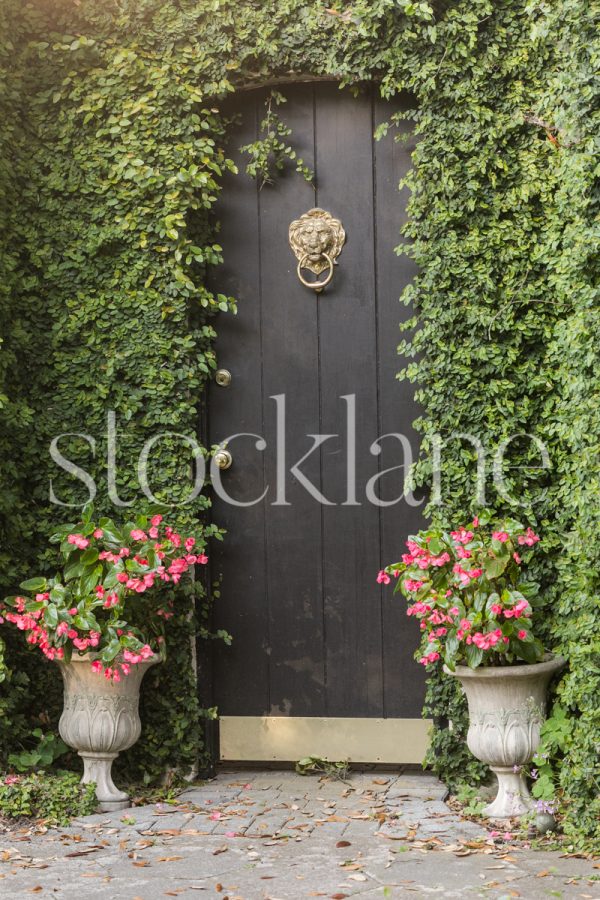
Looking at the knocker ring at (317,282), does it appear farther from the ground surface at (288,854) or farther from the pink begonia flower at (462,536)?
the ground surface at (288,854)

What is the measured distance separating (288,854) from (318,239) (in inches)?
92.8

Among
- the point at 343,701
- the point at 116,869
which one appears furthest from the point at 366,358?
the point at 116,869

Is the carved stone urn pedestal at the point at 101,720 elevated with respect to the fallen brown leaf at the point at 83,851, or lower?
elevated

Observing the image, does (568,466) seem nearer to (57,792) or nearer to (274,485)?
(274,485)

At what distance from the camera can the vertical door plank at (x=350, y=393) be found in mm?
4215

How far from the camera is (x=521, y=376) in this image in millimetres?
3879

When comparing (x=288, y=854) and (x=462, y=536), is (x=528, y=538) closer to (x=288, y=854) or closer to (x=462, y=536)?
(x=462, y=536)

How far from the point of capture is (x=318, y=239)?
4219 millimetres

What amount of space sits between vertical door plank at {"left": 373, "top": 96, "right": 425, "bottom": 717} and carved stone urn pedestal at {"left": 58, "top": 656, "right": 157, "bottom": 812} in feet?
3.33

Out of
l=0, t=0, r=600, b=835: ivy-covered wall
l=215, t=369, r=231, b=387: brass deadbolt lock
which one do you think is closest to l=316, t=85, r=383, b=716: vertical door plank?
l=0, t=0, r=600, b=835: ivy-covered wall

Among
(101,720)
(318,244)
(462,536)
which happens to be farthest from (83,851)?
(318,244)

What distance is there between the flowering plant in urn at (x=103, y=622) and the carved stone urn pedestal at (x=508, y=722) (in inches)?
45.0

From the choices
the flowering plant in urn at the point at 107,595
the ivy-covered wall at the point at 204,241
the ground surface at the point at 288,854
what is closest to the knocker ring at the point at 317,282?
the ivy-covered wall at the point at 204,241

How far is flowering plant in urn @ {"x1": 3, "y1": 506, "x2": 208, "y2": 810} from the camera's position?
3742 mm
